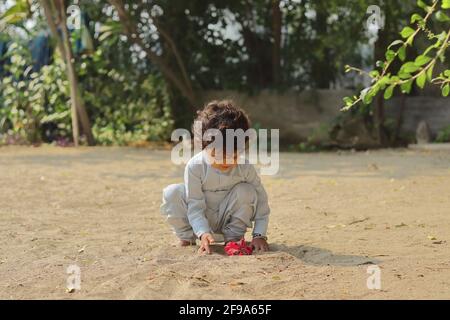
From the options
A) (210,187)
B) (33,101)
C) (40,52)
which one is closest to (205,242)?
(210,187)

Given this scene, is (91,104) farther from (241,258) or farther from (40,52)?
(241,258)

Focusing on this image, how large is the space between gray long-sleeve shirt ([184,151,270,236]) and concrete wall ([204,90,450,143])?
6673 mm

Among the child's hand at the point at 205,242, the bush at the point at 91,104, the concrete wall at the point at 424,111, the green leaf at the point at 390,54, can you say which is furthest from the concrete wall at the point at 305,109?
the green leaf at the point at 390,54

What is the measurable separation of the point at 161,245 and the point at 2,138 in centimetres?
772

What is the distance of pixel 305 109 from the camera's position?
34.4ft

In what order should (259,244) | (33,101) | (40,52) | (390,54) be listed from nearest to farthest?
(390,54), (259,244), (33,101), (40,52)

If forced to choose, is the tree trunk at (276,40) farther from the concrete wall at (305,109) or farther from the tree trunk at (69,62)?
the tree trunk at (69,62)

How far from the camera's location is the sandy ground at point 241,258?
2.95 metres

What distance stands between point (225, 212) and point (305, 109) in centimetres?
687

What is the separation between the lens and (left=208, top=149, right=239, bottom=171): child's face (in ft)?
11.9

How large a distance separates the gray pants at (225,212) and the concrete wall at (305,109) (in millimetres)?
6688

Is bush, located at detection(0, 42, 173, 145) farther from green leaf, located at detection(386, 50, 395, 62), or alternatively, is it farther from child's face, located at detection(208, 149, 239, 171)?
green leaf, located at detection(386, 50, 395, 62)

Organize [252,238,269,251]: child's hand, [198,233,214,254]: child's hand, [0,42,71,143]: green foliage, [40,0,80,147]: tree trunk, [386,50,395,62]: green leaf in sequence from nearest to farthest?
[386,50,395,62]: green leaf
[198,233,214,254]: child's hand
[252,238,269,251]: child's hand
[40,0,80,147]: tree trunk
[0,42,71,143]: green foliage

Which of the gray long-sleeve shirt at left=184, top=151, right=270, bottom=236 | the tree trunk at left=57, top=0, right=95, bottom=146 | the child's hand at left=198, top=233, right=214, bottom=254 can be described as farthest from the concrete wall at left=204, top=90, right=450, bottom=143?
the child's hand at left=198, top=233, right=214, bottom=254
